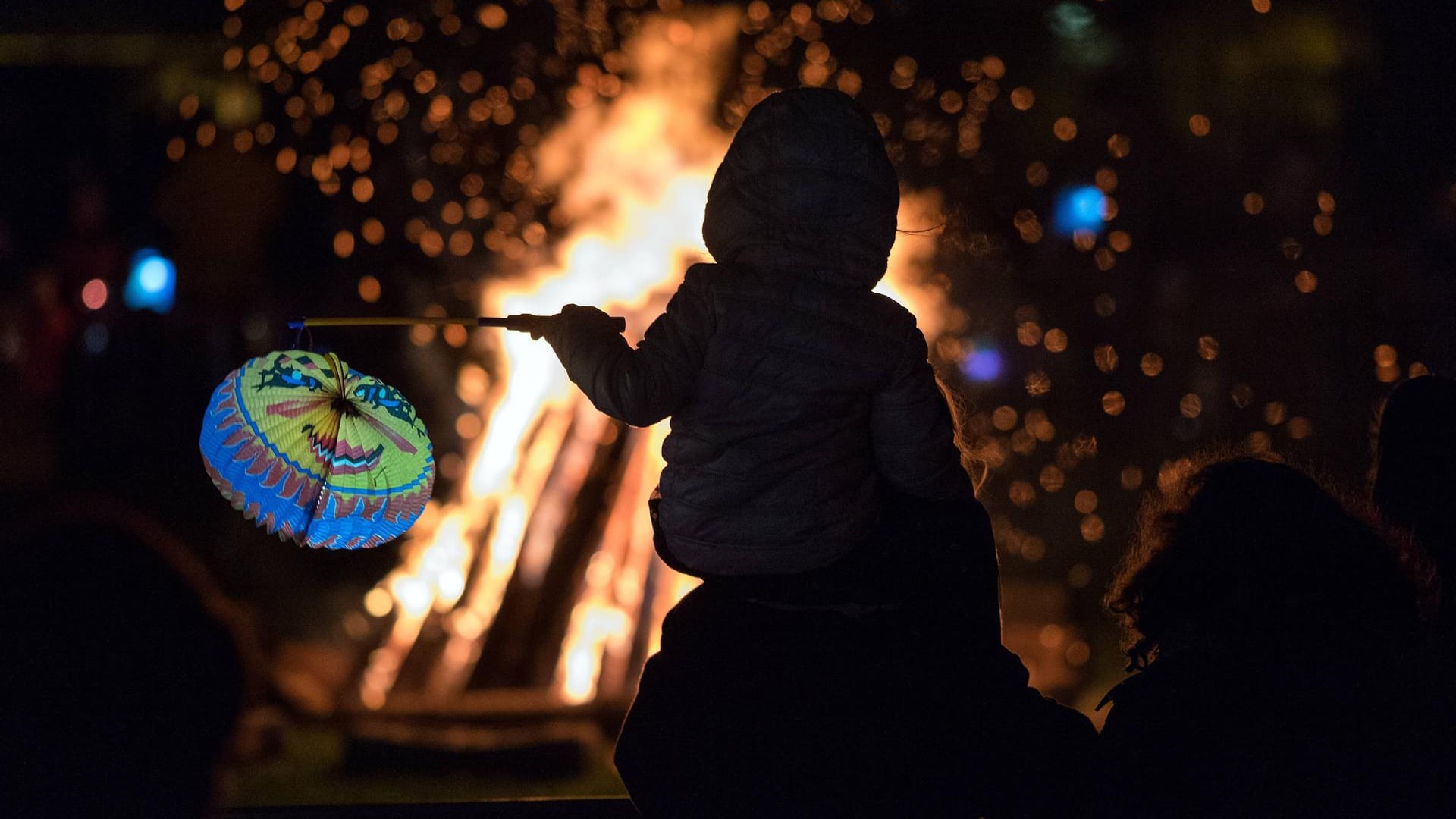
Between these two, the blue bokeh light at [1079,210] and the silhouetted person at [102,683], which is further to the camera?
the blue bokeh light at [1079,210]

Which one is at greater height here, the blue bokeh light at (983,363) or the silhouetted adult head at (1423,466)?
the silhouetted adult head at (1423,466)

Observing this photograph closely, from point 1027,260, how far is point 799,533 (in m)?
5.10

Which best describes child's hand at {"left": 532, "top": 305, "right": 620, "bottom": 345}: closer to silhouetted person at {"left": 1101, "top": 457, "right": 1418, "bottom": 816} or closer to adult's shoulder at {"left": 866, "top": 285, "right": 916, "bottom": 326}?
adult's shoulder at {"left": 866, "top": 285, "right": 916, "bottom": 326}

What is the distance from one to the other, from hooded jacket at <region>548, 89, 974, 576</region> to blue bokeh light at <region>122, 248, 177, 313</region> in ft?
16.8

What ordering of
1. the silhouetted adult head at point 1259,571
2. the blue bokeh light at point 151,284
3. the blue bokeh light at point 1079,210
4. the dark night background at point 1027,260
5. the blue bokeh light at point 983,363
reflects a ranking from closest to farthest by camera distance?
the silhouetted adult head at point 1259,571 < the dark night background at point 1027,260 < the blue bokeh light at point 151,284 < the blue bokeh light at point 1079,210 < the blue bokeh light at point 983,363

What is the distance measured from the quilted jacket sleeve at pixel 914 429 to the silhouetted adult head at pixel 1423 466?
0.79 m

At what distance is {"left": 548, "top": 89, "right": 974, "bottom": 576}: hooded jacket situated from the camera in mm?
1725

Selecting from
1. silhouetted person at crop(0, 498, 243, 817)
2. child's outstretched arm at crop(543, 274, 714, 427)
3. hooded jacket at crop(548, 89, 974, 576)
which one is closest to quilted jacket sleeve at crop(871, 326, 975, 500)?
hooded jacket at crop(548, 89, 974, 576)

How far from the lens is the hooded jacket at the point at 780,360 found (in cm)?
172

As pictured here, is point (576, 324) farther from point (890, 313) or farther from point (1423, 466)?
point (1423, 466)

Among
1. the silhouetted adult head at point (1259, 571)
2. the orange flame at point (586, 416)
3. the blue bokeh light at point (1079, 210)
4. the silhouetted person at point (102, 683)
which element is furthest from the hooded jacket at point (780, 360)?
the blue bokeh light at point (1079, 210)

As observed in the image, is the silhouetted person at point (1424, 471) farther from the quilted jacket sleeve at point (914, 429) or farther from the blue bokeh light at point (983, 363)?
the blue bokeh light at point (983, 363)

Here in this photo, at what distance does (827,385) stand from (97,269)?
5.33 m

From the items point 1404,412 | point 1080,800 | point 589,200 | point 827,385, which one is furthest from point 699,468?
point 589,200
